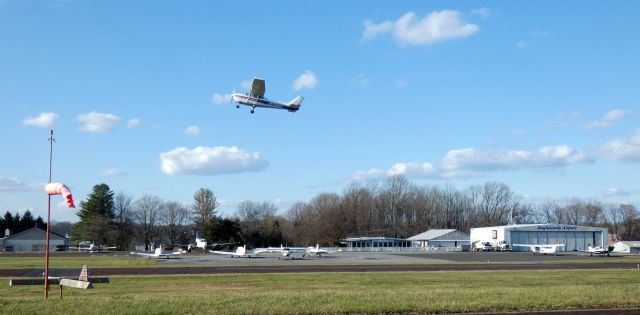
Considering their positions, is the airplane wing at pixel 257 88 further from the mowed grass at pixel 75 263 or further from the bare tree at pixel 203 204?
the bare tree at pixel 203 204

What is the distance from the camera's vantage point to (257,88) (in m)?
55.4

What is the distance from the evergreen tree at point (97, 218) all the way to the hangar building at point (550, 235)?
241 feet

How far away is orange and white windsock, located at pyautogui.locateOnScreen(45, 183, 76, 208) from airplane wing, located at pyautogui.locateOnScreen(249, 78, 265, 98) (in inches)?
1512

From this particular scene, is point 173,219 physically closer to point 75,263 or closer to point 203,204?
point 203,204

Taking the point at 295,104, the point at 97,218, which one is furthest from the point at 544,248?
the point at 97,218

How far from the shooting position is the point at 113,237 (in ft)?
396

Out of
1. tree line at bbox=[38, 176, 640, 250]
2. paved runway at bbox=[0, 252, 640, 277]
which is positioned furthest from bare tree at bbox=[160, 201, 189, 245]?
paved runway at bbox=[0, 252, 640, 277]

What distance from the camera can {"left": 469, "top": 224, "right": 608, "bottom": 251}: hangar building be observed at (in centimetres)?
11144

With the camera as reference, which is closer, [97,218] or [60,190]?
[60,190]


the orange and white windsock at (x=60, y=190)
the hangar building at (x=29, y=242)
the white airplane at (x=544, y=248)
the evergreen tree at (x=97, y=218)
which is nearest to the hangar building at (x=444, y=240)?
the white airplane at (x=544, y=248)

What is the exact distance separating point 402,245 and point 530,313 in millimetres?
112230

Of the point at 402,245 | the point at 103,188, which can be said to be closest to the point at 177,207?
the point at 103,188

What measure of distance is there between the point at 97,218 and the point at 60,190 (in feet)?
371

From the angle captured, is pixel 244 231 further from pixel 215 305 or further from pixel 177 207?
pixel 215 305
